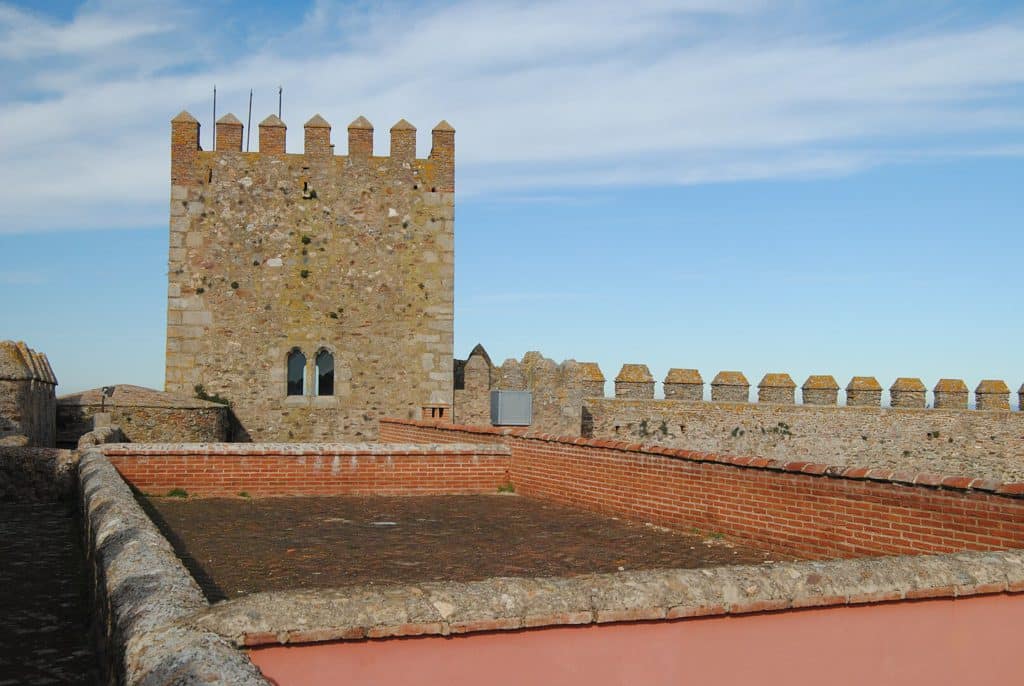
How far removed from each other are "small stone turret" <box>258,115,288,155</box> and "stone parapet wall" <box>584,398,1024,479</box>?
365 inches

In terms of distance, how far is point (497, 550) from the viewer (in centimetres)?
841

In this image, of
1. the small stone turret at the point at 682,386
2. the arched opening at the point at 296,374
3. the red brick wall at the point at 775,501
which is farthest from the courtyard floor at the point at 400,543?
the small stone turret at the point at 682,386

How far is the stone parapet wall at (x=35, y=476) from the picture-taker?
11359mm

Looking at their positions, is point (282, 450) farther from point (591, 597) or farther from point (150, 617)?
point (150, 617)

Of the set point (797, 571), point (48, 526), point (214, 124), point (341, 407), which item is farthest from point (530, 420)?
point (797, 571)

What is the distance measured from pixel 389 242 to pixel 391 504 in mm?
9630

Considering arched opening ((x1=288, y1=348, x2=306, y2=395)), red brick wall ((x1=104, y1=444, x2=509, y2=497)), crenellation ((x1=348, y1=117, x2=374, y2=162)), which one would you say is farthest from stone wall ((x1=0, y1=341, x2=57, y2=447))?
crenellation ((x1=348, y1=117, x2=374, y2=162))

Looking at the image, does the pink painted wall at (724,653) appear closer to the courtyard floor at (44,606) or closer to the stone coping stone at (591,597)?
the stone coping stone at (591,597)

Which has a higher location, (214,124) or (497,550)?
(214,124)

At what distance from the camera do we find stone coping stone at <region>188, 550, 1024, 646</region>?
4.11 metres

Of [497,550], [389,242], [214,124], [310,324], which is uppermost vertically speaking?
[214,124]

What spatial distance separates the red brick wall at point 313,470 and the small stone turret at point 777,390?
11.5 m

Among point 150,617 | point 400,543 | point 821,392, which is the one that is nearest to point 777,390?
point 821,392

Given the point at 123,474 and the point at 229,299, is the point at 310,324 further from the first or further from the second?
the point at 123,474
